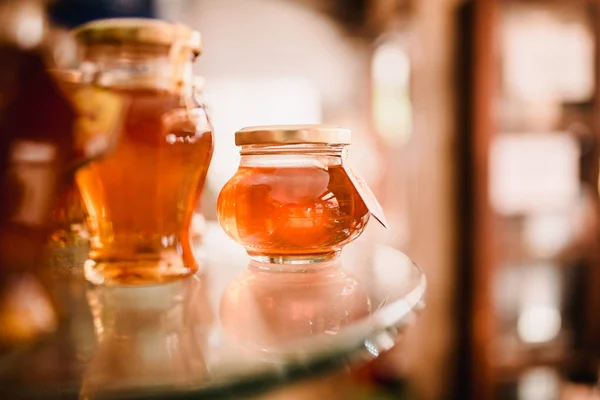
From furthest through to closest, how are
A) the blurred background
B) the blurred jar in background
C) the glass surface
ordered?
the blurred background
the blurred jar in background
the glass surface

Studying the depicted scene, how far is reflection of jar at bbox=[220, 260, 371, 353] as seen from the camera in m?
0.35

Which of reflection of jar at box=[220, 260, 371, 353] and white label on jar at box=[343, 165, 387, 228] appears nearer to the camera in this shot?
reflection of jar at box=[220, 260, 371, 353]

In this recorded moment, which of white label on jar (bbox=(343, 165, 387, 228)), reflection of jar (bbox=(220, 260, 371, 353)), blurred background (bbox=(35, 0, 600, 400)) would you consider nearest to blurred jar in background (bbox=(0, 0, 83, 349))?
reflection of jar (bbox=(220, 260, 371, 353))

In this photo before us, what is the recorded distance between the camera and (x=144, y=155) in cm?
49

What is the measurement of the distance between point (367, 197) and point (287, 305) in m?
0.17

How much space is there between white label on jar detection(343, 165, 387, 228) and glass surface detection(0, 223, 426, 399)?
48 mm

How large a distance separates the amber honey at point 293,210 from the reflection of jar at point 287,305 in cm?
2

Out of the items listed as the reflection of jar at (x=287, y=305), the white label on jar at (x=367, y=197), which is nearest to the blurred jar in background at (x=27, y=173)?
the reflection of jar at (x=287, y=305)

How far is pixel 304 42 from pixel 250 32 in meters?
0.26

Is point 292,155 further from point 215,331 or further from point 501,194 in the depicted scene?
point 501,194

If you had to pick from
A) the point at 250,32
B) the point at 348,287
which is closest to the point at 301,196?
the point at 348,287

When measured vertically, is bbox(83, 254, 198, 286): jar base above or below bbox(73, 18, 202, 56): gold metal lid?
below

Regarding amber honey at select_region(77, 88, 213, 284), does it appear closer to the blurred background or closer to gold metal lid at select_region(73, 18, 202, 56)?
gold metal lid at select_region(73, 18, 202, 56)

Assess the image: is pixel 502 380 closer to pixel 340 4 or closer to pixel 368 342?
pixel 340 4
